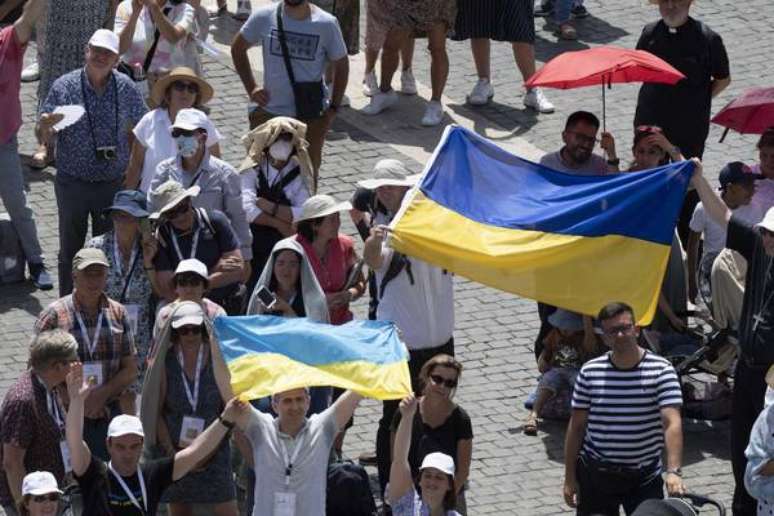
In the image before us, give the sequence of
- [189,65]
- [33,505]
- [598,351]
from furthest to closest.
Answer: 1. [189,65]
2. [598,351]
3. [33,505]

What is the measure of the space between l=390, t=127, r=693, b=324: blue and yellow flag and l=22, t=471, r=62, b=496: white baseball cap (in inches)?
103

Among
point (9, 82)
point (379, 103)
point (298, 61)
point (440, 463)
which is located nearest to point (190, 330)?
point (440, 463)

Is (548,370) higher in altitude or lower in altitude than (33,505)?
lower

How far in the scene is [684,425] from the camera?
16219 millimetres

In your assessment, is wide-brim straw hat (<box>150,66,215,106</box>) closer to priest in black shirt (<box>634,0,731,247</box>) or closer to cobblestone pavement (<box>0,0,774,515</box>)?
cobblestone pavement (<box>0,0,774,515</box>)

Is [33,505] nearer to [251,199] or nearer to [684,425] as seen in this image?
[251,199]

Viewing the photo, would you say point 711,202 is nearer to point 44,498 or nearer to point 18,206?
Result: point 44,498

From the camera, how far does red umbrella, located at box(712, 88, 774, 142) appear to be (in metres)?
17.1

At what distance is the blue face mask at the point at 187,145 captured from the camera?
15883mm

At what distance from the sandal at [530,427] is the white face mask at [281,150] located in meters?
2.33

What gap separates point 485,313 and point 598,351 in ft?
5.53

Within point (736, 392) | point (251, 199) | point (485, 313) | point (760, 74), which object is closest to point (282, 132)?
point (251, 199)

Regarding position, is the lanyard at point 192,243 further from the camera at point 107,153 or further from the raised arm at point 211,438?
the raised arm at point 211,438

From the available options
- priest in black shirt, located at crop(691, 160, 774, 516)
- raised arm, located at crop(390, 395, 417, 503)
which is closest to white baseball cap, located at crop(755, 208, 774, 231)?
priest in black shirt, located at crop(691, 160, 774, 516)
